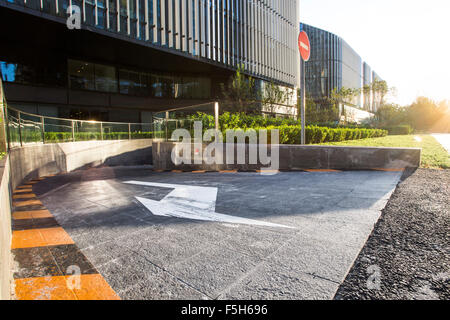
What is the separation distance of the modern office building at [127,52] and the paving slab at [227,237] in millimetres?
17841

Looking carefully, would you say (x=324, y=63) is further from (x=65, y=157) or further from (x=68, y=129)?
(x=65, y=157)

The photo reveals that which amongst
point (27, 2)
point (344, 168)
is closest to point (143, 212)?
point (344, 168)

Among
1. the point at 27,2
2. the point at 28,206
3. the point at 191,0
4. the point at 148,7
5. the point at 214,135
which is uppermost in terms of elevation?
the point at 191,0

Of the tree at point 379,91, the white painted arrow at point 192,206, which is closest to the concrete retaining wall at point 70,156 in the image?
the white painted arrow at point 192,206

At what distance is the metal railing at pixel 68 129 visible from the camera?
766 centimetres

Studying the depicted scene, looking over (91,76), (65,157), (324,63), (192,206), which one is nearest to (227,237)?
(192,206)

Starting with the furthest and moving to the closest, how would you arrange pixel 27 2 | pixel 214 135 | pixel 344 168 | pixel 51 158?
1. pixel 27 2
2. pixel 51 158
3. pixel 214 135
4. pixel 344 168

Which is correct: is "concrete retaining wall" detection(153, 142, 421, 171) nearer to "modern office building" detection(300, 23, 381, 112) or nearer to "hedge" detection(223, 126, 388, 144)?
"hedge" detection(223, 126, 388, 144)

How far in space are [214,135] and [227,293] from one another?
343 inches

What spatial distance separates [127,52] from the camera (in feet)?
73.4

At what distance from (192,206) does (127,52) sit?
71.7 ft

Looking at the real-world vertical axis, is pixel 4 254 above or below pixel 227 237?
above

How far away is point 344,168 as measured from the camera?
8.05 metres

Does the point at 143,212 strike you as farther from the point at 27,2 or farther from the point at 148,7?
the point at 148,7
